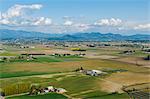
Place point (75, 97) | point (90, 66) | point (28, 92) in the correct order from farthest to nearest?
point (90, 66), point (28, 92), point (75, 97)

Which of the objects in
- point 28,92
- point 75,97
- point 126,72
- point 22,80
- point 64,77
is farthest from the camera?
point 126,72

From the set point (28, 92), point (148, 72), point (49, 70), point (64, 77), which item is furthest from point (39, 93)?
point (148, 72)

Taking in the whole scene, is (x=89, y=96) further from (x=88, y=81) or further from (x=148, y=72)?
(x=148, y=72)

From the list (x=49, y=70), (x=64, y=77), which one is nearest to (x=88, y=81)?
(x=64, y=77)

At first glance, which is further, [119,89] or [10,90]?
[119,89]

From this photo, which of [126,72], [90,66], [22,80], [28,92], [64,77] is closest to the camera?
[28,92]

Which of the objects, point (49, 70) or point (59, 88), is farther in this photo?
point (49, 70)

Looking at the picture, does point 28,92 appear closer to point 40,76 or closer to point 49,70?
point 40,76

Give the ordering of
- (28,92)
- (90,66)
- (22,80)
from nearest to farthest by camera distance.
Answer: (28,92) → (22,80) → (90,66)

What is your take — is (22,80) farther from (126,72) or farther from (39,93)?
(126,72)
